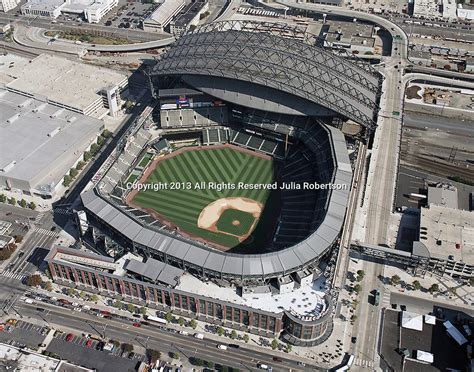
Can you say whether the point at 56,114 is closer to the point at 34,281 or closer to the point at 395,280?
the point at 34,281

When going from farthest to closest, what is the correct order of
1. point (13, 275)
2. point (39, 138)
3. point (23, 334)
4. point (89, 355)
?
1. point (39, 138)
2. point (13, 275)
3. point (23, 334)
4. point (89, 355)

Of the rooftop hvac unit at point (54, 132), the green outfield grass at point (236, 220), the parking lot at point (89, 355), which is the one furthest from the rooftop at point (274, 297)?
the rooftop hvac unit at point (54, 132)

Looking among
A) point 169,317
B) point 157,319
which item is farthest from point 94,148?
point 169,317

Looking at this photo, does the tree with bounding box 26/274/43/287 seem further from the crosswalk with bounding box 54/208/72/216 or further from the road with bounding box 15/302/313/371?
the crosswalk with bounding box 54/208/72/216

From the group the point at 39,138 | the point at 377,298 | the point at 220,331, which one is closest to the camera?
the point at 220,331

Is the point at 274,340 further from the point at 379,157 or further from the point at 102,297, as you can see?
the point at 379,157

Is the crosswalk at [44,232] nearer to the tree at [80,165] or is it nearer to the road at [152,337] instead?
the road at [152,337]
